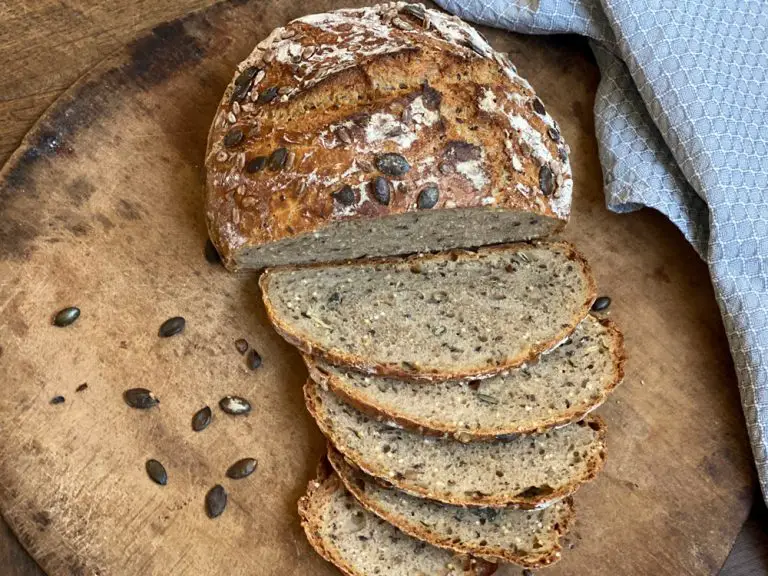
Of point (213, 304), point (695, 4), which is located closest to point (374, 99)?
point (213, 304)

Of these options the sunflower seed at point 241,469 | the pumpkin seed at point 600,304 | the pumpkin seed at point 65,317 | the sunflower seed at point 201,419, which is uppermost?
the pumpkin seed at point 65,317

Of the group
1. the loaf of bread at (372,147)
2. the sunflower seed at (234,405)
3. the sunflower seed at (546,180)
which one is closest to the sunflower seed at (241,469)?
the sunflower seed at (234,405)

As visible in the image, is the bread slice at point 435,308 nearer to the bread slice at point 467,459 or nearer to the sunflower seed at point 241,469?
the bread slice at point 467,459

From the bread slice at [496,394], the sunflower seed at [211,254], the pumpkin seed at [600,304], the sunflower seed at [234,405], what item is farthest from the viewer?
the pumpkin seed at [600,304]

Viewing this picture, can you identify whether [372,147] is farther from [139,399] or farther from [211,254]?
[139,399]

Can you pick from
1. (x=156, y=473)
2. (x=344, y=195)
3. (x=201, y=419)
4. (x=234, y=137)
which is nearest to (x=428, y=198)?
(x=344, y=195)

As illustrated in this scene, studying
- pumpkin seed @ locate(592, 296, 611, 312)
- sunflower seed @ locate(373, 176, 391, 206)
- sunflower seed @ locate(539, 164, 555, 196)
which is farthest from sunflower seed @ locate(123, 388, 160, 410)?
pumpkin seed @ locate(592, 296, 611, 312)

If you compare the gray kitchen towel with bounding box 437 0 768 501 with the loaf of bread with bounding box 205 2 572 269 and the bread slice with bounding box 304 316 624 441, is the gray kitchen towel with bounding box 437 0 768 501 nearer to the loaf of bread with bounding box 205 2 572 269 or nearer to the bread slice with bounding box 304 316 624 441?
the loaf of bread with bounding box 205 2 572 269
